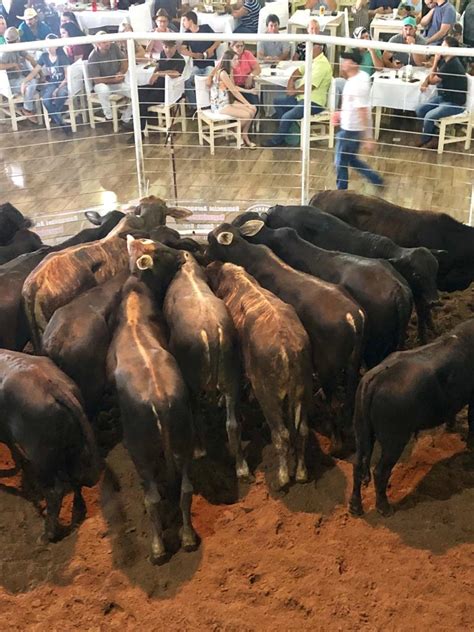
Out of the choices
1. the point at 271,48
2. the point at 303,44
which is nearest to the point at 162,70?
the point at 271,48

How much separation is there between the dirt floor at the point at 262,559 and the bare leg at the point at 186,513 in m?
0.06

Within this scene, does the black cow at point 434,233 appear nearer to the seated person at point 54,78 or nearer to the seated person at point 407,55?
the seated person at point 407,55

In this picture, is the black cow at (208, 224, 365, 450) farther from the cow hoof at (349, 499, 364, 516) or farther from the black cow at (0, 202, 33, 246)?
the black cow at (0, 202, 33, 246)

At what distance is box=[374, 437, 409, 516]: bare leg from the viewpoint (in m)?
4.02

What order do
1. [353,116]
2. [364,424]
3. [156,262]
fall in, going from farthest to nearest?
1. [353,116]
2. [156,262]
3. [364,424]

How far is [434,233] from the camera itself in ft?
19.4

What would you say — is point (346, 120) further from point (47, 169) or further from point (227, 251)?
point (47, 169)

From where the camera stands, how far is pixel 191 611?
12.0ft

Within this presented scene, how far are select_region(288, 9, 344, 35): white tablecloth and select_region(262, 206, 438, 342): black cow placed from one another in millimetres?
6611

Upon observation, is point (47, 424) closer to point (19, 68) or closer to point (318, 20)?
point (19, 68)

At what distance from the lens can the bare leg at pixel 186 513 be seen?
395 cm

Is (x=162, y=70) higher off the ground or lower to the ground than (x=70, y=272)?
higher

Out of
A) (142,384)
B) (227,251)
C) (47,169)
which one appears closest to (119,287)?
(227,251)

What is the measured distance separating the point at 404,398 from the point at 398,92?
586 cm
